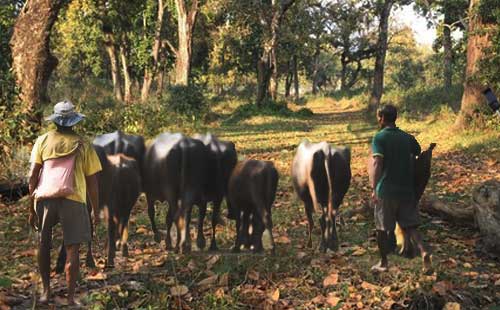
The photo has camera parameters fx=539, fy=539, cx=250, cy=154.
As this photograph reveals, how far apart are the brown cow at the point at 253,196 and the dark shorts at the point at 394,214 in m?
1.18

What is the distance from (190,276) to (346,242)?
8.01 feet

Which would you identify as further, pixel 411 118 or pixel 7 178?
pixel 411 118

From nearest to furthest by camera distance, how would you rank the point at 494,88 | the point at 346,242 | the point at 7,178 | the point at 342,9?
the point at 346,242
the point at 7,178
the point at 494,88
the point at 342,9

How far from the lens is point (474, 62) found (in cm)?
1702

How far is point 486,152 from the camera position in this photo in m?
13.7

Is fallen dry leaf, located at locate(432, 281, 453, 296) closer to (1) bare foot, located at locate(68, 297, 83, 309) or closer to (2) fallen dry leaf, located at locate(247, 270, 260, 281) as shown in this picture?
(2) fallen dry leaf, located at locate(247, 270, 260, 281)

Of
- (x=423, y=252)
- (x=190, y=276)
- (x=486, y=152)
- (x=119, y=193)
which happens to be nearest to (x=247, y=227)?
(x=190, y=276)

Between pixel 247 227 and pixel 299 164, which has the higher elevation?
pixel 299 164

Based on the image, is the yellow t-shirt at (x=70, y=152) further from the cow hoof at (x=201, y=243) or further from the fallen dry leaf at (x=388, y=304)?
the fallen dry leaf at (x=388, y=304)

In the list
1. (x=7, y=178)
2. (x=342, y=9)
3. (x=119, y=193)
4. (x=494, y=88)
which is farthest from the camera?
(x=342, y=9)

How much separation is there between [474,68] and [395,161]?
41.4ft

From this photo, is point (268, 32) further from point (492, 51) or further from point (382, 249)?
point (382, 249)

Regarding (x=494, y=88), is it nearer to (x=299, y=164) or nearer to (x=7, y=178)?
(x=299, y=164)

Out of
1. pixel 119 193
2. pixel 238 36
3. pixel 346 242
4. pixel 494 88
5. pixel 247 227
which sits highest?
pixel 238 36
